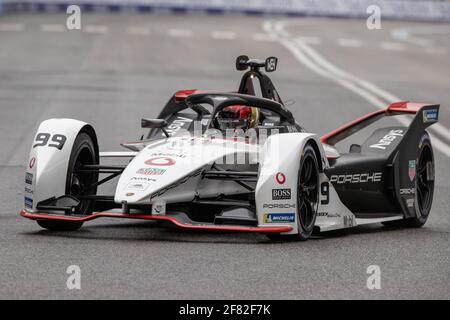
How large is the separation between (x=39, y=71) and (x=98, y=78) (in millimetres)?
2309

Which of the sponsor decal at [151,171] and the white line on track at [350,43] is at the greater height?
the sponsor decal at [151,171]

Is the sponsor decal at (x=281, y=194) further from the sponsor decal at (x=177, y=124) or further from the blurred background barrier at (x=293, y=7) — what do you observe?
the blurred background barrier at (x=293, y=7)

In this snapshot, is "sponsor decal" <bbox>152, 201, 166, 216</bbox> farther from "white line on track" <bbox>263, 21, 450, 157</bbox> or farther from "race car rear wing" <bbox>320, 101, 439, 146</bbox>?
"white line on track" <bbox>263, 21, 450, 157</bbox>

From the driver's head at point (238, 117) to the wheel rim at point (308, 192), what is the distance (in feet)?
3.33

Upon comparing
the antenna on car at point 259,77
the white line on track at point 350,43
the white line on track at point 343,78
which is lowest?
the white line on track at point 343,78

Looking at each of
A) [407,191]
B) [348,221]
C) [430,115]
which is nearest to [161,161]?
[348,221]

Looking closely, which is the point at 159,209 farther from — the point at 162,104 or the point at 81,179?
the point at 162,104

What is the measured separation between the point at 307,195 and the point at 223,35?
118ft

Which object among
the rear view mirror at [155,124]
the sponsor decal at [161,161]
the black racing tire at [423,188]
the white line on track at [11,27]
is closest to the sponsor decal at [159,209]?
the sponsor decal at [161,161]

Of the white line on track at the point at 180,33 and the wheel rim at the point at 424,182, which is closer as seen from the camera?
the wheel rim at the point at 424,182

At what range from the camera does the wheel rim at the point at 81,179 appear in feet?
32.0

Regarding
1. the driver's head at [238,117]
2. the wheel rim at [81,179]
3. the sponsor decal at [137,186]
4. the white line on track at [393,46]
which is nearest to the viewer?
the sponsor decal at [137,186]

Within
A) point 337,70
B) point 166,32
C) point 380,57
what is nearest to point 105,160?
point 337,70

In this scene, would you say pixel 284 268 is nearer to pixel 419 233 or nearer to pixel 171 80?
pixel 419 233
